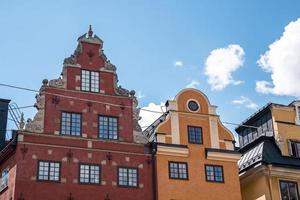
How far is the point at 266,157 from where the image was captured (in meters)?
39.3

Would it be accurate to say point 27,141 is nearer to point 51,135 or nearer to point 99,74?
point 51,135

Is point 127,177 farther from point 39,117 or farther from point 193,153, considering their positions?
point 39,117

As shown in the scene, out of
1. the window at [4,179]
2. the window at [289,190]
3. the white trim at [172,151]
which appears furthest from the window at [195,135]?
the window at [4,179]

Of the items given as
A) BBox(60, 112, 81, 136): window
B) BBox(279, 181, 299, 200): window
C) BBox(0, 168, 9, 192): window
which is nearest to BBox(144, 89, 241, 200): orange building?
BBox(279, 181, 299, 200): window

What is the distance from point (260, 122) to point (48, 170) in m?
19.0

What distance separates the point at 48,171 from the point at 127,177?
504cm

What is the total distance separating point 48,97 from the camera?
3481cm

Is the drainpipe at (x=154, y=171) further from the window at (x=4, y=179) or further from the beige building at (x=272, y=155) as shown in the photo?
the window at (x=4, y=179)

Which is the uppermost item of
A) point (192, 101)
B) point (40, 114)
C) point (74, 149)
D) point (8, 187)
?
point (192, 101)

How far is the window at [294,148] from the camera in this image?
41553 mm

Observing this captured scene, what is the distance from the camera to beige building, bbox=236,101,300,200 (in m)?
38.7

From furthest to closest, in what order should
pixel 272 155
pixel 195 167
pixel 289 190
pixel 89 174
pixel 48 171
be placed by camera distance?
pixel 272 155
pixel 289 190
pixel 195 167
pixel 89 174
pixel 48 171

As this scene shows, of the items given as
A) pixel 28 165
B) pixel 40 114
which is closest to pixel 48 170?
pixel 28 165

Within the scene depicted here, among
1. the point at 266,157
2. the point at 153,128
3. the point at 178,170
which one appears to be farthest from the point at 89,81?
the point at 266,157
